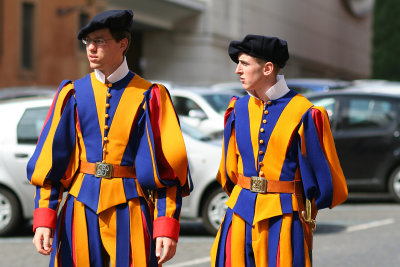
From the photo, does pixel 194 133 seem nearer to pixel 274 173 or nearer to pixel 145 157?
pixel 274 173

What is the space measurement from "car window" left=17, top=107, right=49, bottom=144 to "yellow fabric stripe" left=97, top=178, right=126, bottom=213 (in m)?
5.58

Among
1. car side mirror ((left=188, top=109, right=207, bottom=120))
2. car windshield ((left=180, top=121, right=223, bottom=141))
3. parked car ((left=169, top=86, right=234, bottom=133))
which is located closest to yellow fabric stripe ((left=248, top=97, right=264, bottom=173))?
car windshield ((left=180, top=121, right=223, bottom=141))

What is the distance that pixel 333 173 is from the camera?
4453 mm

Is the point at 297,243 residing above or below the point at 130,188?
below

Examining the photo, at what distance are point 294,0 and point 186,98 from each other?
40.4 meters

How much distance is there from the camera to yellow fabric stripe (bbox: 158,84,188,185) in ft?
13.7

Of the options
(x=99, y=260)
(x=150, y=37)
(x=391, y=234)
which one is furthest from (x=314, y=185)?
(x=150, y=37)

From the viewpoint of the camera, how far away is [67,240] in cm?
416

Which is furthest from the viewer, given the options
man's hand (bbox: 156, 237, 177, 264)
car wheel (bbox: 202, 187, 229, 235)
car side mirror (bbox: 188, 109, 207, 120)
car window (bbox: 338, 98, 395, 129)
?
car side mirror (bbox: 188, 109, 207, 120)

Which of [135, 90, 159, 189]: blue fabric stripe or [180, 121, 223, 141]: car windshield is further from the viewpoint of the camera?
[180, 121, 223, 141]: car windshield

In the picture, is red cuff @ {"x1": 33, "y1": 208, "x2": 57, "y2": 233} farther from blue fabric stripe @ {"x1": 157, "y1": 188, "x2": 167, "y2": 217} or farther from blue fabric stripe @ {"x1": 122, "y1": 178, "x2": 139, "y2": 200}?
blue fabric stripe @ {"x1": 157, "y1": 188, "x2": 167, "y2": 217}

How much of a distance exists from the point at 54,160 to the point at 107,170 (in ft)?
0.77

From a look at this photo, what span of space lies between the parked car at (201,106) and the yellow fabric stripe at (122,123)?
842 cm

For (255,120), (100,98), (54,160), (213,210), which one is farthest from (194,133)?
(54,160)
